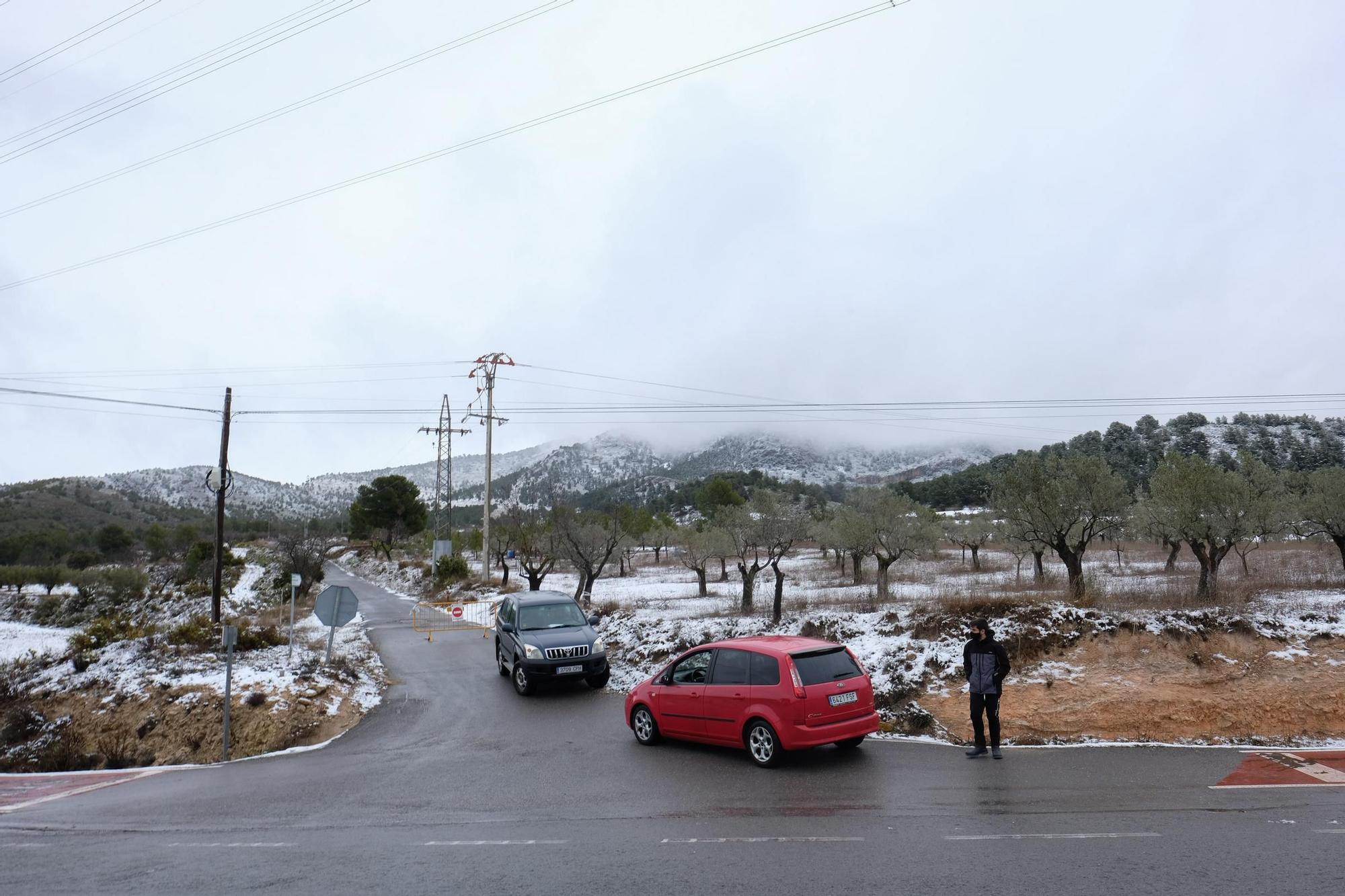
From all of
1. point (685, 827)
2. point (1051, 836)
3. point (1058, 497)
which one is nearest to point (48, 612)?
point (685, 827)

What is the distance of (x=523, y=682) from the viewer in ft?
54.0

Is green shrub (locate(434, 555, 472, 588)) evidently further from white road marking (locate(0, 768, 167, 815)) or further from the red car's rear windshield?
the red car's rear windshield

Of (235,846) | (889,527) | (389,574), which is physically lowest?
(235,846)

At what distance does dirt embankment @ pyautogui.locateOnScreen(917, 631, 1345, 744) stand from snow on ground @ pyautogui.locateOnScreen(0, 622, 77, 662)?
3123cm

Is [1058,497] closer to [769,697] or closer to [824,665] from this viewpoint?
[824,665]

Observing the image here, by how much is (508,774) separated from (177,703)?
10546 millimetres

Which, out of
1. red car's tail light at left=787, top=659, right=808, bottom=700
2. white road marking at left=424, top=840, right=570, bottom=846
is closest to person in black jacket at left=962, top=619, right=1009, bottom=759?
red car's tail light at left=787, top=659, right=808, bottom=700

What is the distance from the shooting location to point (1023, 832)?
684 cm

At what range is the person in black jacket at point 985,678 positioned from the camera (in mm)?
9812

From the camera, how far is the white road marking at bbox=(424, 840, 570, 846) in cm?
707

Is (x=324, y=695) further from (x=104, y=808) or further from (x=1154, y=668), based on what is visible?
(x=1154, y=668)

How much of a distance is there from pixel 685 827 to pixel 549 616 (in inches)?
426

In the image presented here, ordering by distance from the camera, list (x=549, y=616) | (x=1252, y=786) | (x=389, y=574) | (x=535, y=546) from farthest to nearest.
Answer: (x=389, y=574) → (x=535, y=546) → (x=549, y=616) → (x=1252, y=786)

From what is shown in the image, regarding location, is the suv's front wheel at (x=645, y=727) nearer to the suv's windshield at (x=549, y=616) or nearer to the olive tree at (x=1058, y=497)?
the suv's windshield at (x=549, y=616)
